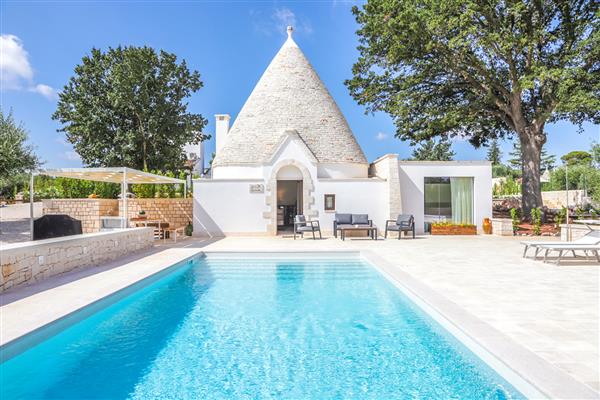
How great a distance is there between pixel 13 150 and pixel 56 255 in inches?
557

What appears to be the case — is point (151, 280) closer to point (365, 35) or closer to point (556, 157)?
point (365, 35)

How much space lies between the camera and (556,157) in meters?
66.6

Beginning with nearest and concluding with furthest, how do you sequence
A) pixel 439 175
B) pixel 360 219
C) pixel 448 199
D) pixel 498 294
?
1. pixel 498 294
2. pixel 360 219
3. pixel 439 175
4. pixel 448 199

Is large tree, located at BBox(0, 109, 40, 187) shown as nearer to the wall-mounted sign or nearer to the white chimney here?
the white chimney

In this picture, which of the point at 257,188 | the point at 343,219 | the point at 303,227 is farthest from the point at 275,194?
the point at 343,219

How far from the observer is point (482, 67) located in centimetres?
2002

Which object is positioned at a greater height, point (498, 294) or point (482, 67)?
point (482, 67)

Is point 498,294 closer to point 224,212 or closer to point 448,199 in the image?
point 448,199

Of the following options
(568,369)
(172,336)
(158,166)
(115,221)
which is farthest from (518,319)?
(158,166)

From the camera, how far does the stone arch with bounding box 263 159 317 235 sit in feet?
58.1

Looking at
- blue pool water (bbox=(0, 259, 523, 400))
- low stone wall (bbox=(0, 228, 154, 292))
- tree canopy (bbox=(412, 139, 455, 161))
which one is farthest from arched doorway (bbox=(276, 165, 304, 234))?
tree canopy (bbox=(412, 139, 455, 161))

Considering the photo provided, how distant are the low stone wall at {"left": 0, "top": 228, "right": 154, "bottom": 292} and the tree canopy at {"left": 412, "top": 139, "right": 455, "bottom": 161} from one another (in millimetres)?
54447

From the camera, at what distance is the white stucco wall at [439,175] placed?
18.0 m

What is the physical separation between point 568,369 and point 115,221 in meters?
15.1
